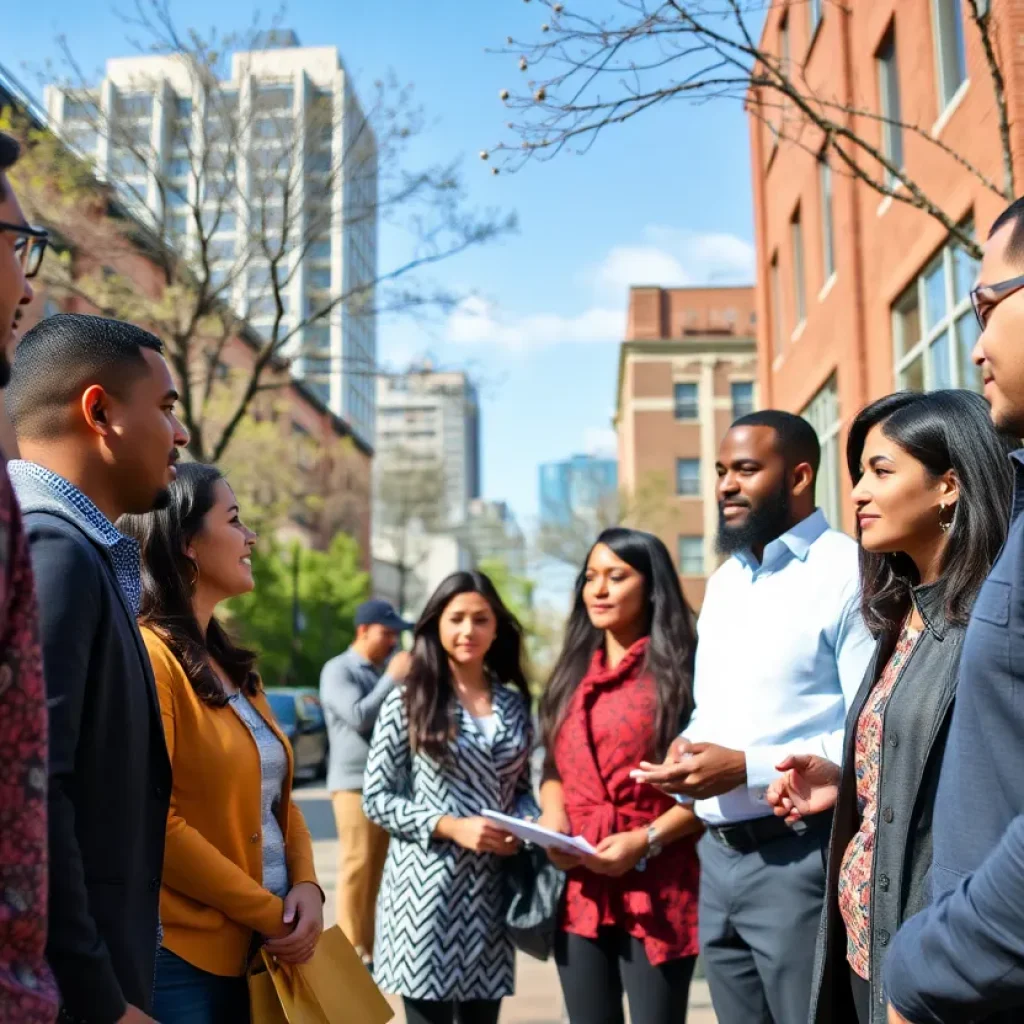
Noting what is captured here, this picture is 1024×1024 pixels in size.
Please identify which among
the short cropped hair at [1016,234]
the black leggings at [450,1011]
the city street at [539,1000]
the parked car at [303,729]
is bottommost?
the parked car at [303,729]

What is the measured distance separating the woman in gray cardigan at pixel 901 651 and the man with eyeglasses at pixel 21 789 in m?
1.76

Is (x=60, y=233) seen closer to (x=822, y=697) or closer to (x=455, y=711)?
(x=455, y=711)

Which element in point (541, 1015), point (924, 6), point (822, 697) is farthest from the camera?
point (924, 6)

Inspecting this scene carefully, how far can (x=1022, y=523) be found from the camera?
1.87 metres

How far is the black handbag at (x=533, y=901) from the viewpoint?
14.0ft

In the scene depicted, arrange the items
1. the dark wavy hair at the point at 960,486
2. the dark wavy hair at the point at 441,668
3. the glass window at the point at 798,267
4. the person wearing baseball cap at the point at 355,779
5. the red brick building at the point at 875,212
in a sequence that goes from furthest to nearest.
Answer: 1. the glass window at the point at 798,267
2. the red brick building at the point at 875,212
3. the person wearing baseball cap at the point at 355,779
4. the dark wavy hair at the point at 441,668
5. the dark wavy hair at the point at 960,486

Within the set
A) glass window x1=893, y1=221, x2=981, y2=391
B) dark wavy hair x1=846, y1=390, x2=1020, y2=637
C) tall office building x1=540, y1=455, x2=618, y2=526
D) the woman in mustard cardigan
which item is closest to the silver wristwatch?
the woman in mustard cardigan

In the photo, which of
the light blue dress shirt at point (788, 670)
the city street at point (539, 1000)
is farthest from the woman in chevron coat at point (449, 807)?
the city street at point (539, 1000)

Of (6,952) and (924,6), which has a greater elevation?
(924,6)

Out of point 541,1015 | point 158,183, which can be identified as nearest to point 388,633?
point 541,1015

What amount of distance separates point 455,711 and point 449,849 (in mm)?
548

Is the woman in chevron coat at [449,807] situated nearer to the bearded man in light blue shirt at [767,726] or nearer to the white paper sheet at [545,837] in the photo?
the white paper sheet at [545,837]

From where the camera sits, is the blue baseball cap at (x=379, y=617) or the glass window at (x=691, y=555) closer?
the blue baseball cap at (x=379, y=617)

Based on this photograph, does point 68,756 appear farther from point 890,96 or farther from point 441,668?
point 890,96
